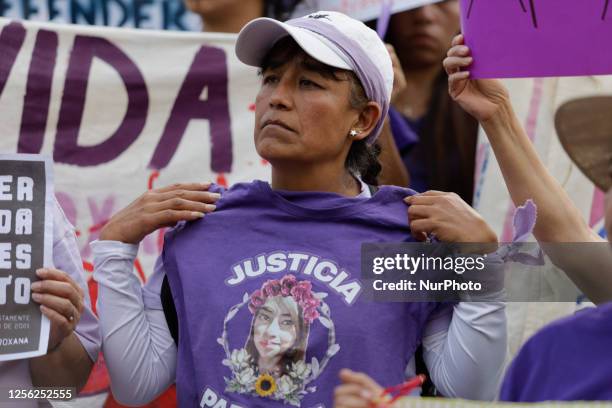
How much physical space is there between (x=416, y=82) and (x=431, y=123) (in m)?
0.24

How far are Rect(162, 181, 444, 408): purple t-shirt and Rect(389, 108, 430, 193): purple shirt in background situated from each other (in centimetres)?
130

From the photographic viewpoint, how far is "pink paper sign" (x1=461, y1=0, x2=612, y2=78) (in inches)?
105

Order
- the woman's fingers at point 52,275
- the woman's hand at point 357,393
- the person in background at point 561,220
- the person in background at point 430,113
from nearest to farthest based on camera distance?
1. the woman's hand at point 357,393
2. the person in background at point 561,220
3. the woman's fingers at point 52,275
4. the person in background at point 430,113

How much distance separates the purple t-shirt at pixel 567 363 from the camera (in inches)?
79.9

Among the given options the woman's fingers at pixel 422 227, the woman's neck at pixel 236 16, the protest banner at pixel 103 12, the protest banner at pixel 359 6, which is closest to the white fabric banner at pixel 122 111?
the woman's neck at pixel 236 16

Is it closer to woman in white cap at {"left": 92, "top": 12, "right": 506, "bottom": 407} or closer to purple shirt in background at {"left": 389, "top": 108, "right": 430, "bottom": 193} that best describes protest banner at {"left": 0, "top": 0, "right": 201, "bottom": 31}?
purple shirt in background at {"left": 389, "top": 108, "right": 430, "bottom": 193}

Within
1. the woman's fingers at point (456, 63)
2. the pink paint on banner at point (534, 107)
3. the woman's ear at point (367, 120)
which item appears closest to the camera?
the woman's fingers at point (456, 63)

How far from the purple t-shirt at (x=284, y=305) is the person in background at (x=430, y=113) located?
54.2 inches

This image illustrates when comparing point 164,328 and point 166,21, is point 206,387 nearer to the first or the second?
point 164,328

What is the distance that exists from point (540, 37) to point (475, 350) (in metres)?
0.70

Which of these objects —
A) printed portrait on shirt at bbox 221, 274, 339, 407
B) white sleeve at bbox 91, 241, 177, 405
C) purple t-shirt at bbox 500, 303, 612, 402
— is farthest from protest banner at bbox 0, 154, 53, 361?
purple t-shirt at bbox 500, 303, 612, 402

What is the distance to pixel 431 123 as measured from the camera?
441 centimetres

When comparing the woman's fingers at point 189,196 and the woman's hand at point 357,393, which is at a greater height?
the woman's fingers at point 189,196

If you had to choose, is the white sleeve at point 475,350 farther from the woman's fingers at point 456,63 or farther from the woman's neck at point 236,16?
the woman's neck at point 236,16
